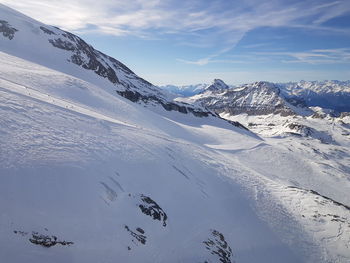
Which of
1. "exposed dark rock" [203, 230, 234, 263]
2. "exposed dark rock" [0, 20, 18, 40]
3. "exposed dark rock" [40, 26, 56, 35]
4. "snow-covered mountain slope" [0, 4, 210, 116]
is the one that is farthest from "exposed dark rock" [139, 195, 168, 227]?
"exposed dark rock" [40, 26, 56, 35]

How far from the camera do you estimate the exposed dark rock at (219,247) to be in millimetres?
18969

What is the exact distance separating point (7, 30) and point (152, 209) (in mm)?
84314

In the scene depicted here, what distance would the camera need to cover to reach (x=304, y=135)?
6427 inches

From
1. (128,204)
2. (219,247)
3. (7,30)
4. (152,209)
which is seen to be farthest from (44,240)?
(7,30)

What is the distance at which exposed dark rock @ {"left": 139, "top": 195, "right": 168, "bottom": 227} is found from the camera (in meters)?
18.5

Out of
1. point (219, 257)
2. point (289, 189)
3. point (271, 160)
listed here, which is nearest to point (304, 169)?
point (271, 160)

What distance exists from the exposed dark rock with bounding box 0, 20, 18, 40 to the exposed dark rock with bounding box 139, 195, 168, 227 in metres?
79.5

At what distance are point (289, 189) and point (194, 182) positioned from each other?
16.9m

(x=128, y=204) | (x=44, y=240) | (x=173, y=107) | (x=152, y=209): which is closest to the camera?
(x=44, y=240)

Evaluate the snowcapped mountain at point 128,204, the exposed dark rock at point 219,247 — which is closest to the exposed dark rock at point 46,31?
the snowcapped mountain at point 128,204

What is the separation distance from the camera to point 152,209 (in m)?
19.1

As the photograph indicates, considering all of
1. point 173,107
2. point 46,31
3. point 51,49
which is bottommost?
point 173,107

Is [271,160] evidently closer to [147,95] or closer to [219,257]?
[219,257]

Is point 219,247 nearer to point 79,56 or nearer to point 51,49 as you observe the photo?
point 51,49
